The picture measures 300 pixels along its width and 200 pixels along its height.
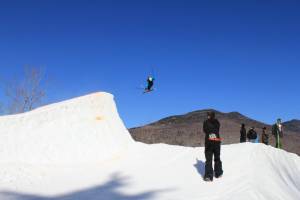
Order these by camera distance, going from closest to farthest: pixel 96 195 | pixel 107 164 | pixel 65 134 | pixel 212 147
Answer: pixel 96 195 → pixel 212 147 → pixel 107 164 → pixel 65 134

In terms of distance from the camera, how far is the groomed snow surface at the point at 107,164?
13617 millimetres

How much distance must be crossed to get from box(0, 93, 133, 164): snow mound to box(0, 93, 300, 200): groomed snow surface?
36mm

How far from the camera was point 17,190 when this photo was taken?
13.9m

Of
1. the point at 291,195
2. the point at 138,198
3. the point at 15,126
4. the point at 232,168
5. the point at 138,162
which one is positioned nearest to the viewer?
the point at 138,198

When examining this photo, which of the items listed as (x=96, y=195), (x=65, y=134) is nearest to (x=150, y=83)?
(x=65, y=134)

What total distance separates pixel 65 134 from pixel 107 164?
249 centimetres

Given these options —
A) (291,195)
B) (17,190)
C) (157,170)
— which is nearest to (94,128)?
(157,170)

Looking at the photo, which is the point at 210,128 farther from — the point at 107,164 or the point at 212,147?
the point at 107,164

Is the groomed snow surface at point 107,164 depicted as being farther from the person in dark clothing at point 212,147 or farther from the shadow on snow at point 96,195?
the person in dark clothing at point 212,147

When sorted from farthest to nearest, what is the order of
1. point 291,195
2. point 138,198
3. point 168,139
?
point 168,139 < point 291,195 < point 138,198

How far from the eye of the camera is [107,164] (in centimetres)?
1786

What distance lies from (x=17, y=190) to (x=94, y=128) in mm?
6709

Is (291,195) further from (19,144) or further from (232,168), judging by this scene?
(19,144)

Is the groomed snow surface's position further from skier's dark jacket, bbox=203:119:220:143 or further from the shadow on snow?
skier's dark jacket, bbox=203:119:220:143
